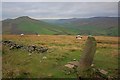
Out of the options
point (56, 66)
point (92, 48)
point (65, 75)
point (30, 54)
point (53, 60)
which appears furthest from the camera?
point (30, 54)

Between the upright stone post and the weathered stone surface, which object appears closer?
the upright stone post

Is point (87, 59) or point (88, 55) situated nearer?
point (87, 59)

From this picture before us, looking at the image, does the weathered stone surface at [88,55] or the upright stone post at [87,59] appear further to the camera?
the weathered stone surface at [88,55]

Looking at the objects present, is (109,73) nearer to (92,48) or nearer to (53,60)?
(92,48)

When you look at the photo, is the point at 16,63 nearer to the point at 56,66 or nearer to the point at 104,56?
the point at 56,66

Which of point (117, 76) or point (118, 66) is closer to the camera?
point (117, 76)

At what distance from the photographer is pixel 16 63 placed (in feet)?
72.4

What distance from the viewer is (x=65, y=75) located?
Result: 705 inches

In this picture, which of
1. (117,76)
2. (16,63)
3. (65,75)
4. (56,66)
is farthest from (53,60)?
(117,76)

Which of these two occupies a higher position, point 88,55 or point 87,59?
point 88,55

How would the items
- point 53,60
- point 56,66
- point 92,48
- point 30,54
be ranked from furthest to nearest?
point 30,54, point 53,60, point 56,66, point 92,48

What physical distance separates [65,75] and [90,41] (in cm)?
382

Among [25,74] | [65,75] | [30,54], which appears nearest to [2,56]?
[30,54]

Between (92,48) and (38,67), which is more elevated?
(92,48)
